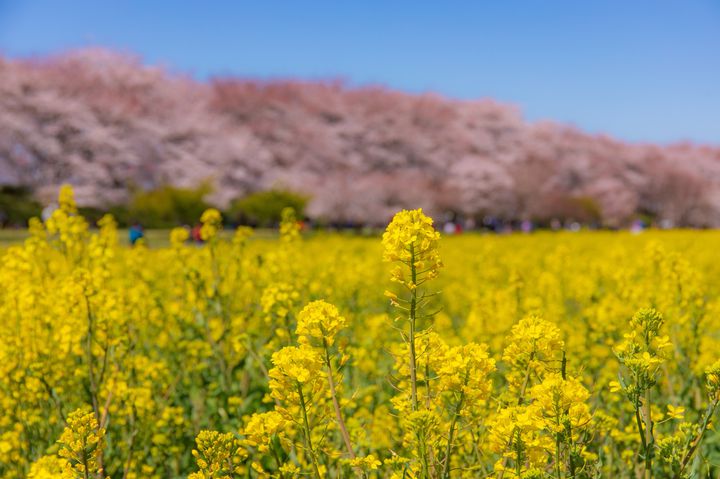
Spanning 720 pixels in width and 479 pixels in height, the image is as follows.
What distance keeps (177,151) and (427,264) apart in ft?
130

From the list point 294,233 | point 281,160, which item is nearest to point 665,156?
point 281,160

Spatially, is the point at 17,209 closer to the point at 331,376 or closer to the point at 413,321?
the point at 331,376

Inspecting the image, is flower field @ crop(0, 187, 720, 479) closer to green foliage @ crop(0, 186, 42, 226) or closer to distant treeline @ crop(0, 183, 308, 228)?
distant treeline @ crop(0, 183, 308, 228)

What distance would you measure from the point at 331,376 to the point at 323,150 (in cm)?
4544

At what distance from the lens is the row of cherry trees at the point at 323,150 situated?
32969 mm

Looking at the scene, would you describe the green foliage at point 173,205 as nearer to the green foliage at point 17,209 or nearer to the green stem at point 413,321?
the green foliage at point 17,209

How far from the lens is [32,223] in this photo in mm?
4840

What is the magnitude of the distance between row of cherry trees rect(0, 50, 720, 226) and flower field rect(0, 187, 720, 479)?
29.2 metres

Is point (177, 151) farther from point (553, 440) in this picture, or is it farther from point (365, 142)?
point (553, 440)

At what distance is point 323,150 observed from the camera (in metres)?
46.9

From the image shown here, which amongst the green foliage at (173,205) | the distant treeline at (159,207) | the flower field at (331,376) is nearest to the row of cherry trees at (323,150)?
the distant treeline at (159,207)

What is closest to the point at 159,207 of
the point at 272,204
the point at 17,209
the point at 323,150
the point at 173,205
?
the point at 173,205

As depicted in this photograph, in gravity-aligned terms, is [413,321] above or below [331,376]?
above

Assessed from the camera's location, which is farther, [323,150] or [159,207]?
[323,150]
